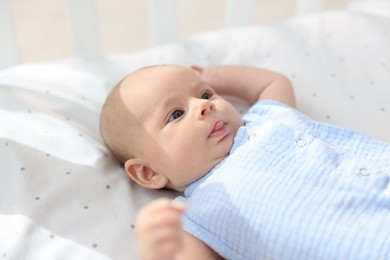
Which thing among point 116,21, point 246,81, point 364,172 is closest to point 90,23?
point 246,81

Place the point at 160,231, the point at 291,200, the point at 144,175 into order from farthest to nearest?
the point at 144,175 < the point at 291,200 < the point at 160,231

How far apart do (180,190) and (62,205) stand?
0.18 metres

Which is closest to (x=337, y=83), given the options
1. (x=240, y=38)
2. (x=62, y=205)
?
(x=240, y=38)

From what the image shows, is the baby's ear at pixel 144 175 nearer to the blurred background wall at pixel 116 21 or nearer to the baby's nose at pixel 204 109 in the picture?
the baby's nose at pixel 204 109

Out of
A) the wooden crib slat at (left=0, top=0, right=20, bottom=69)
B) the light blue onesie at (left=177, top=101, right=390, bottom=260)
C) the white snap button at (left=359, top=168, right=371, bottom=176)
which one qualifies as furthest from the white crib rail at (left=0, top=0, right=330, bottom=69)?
the white snap button at (left=359, top=168, right=371, bottom=176)

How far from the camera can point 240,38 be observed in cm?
113

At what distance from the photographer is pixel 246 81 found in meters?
0.98

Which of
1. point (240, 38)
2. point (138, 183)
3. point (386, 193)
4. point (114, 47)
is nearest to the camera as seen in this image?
point (386, 193)

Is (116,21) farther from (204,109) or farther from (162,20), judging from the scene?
(204,109)

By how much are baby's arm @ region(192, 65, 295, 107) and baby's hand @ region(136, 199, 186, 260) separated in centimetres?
48

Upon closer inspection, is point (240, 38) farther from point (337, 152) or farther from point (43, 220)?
point (43, 220)

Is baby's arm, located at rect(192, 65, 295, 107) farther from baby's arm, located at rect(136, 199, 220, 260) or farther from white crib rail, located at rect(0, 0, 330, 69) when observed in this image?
baby's arm, located at rect(136, 199, 220, 260)

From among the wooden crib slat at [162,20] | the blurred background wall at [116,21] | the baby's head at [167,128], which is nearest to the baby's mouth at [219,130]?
the baby's head at [167,128]

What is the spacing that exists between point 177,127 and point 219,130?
0.06m
